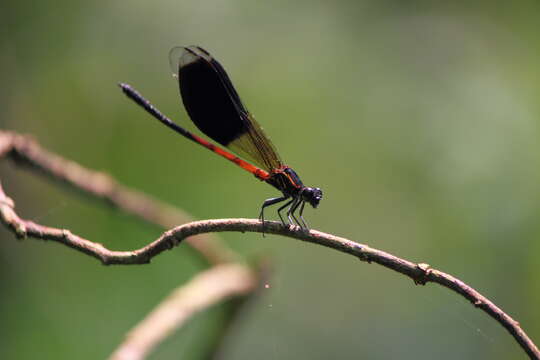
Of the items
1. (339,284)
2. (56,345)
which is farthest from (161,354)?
(339,284)

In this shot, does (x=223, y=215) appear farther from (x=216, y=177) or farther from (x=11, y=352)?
(x=11, y=352)

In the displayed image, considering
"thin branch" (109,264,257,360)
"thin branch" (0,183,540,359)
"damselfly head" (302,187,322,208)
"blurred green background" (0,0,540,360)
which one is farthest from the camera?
"blurred green background" (0,0,540,360)

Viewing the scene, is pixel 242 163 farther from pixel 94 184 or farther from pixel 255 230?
pixel 255 230

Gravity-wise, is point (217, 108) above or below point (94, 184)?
above

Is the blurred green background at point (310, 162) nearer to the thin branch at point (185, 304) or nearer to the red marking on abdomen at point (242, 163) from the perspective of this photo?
the thin branch at point (185, 304)

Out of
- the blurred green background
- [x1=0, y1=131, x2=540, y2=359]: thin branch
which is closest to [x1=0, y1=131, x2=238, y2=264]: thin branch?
the blurred green background

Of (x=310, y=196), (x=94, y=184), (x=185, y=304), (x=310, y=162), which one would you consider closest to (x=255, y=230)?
(x=310, y=196)

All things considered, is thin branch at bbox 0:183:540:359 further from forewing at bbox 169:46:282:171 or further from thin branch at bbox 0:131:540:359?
forewing at bbox 169:46:282:171
